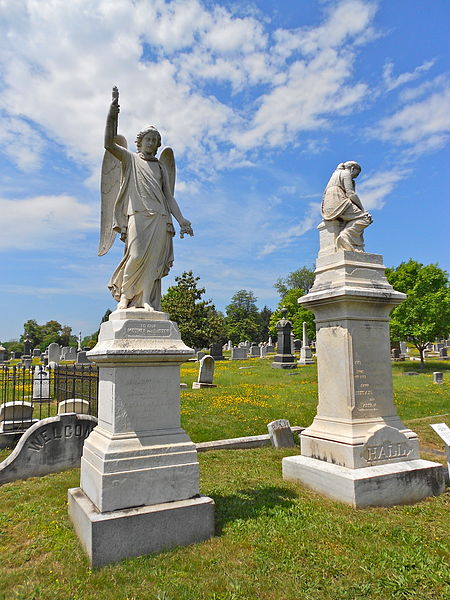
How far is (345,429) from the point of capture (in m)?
5.57

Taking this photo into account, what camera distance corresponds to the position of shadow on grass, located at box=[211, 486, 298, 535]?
4.62 meters

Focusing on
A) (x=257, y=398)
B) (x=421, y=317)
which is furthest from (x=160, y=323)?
(x=421, y=317)

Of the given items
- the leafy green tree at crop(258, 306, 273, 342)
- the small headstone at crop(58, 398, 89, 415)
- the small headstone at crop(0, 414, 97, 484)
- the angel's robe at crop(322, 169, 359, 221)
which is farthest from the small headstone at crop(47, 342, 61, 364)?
the leafy green tree at crop(258, 306, 273, 342)

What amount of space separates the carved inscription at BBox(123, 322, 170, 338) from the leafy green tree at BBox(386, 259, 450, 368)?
75.3ft

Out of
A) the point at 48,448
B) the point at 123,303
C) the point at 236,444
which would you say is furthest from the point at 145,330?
the point at 236,444

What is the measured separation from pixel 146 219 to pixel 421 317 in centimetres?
2406

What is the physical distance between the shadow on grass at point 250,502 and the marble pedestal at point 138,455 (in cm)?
55

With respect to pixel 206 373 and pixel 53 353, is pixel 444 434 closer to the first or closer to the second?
pixel 206 373

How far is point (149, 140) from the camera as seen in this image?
5051 millimetres

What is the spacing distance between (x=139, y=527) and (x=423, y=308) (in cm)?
2463

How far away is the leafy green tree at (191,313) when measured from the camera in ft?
132

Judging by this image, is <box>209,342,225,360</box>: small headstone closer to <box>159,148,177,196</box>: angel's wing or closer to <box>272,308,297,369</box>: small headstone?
<box>272,308,297,369</box>: small headstone

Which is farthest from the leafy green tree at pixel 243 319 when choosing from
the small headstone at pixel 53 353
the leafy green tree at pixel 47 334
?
the small headstone at pixel 53 353

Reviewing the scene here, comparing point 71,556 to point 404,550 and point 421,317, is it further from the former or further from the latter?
point 421,317
